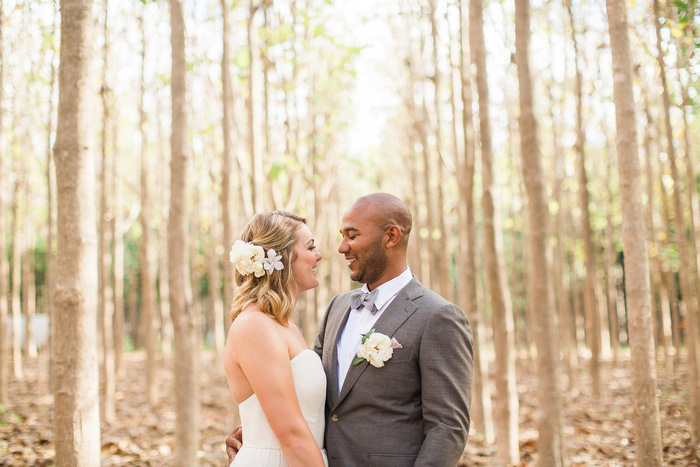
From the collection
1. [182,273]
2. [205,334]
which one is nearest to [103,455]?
[182,273]

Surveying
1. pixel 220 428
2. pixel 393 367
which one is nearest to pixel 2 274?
pixel 220 428

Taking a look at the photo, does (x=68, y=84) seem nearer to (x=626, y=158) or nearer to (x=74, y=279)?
(x=74, y=279)

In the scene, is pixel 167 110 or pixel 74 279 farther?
pixel 167 110

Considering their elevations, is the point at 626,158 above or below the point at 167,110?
below

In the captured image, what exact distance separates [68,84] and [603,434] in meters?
7.67

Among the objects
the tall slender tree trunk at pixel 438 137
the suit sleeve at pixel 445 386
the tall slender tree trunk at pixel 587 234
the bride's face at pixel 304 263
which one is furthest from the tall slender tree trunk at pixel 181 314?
the tall slender tree trunk at pixel 587 234

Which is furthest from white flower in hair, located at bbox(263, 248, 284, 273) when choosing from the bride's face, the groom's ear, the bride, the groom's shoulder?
the groom's shoulder

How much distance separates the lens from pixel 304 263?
118 inches

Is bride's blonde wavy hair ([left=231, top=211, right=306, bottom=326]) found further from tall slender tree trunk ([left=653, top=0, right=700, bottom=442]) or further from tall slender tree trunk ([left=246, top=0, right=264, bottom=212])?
tall slender tree trunk ([left=653, top=0, right=700, bottom=442])

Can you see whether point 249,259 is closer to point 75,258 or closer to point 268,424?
point 268,424

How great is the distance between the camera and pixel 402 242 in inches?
113

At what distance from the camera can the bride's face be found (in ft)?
9.79

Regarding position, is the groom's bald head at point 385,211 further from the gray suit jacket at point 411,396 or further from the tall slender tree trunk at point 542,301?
the tall slender tree trunk at point 542,301

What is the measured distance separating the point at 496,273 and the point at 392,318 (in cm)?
343
